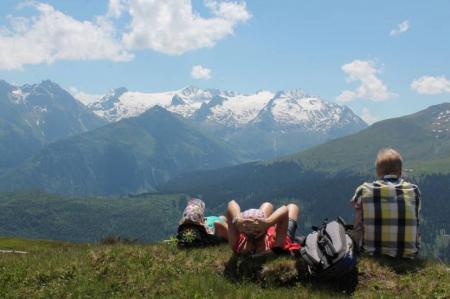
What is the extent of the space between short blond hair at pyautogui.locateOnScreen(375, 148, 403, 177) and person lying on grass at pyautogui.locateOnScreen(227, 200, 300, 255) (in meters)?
2.70

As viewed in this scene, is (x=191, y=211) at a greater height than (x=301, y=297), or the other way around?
(x=191, y=211)

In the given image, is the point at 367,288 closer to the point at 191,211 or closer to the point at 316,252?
the point at 316,252

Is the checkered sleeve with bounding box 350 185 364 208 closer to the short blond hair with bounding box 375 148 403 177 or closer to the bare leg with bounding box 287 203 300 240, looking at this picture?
the short blond hair with bounding box 375 148 403 177

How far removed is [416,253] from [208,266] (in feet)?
18.1

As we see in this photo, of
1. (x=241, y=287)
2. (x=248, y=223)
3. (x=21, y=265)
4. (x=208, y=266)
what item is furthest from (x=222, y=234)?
(x=21, y=265)

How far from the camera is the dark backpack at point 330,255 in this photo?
11.4 m

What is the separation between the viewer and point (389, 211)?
12.8 metres

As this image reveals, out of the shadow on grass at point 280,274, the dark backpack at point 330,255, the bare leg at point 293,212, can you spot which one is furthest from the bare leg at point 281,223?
the bare leg at point 293,212

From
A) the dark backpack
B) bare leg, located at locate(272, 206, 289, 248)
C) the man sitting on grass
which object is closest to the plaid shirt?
the man sitting on grass

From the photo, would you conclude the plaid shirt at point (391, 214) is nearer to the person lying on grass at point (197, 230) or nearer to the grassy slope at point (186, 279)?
the grassy slope at point (186, 279)

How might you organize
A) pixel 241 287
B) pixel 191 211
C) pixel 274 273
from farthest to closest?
→ pixel 191 211, pixel 274 273, pixel 241 287

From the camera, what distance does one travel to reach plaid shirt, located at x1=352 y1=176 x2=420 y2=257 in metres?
12.8

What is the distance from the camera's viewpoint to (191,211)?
1691 cm

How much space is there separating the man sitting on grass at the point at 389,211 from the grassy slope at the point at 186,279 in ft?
2.14
